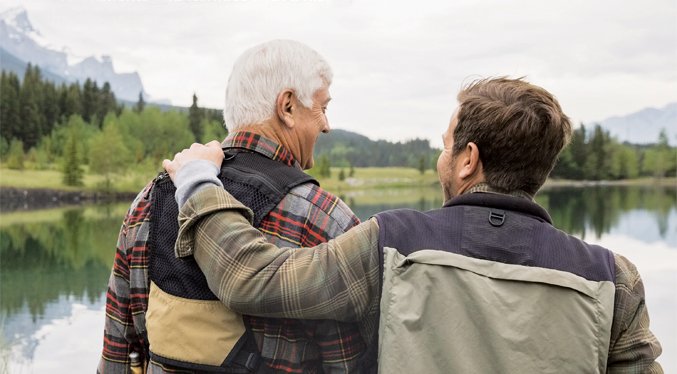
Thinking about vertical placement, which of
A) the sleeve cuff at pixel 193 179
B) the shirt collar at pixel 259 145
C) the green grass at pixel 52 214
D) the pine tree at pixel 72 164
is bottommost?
Result: the green grass at pixel 52 214

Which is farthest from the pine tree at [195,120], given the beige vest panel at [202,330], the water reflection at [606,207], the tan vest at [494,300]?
the tan vest at [494,300]

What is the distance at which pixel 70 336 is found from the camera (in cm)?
2412

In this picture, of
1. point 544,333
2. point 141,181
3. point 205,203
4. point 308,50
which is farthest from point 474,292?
point 141,181

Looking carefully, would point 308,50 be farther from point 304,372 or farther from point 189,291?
point 304,372

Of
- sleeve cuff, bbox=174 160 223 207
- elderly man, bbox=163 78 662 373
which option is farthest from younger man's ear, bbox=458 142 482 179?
sleeve cuff, bbox=174 160 223 207

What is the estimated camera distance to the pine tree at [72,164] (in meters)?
64.6

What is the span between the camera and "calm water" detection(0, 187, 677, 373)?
886 inches

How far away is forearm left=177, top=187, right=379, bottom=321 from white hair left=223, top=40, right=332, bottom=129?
0.40 m

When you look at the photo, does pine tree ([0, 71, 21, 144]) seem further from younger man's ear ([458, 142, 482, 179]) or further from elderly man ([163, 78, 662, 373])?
younger man's ear ([458, 142, 482, 179])

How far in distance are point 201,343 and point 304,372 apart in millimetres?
306

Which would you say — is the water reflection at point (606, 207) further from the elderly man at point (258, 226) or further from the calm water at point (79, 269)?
the elderly man at point (258, 226)

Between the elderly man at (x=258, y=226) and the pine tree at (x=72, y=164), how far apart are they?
6726 cm

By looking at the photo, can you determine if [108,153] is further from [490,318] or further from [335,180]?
[490,318]

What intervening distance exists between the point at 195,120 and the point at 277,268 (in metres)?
79.0
